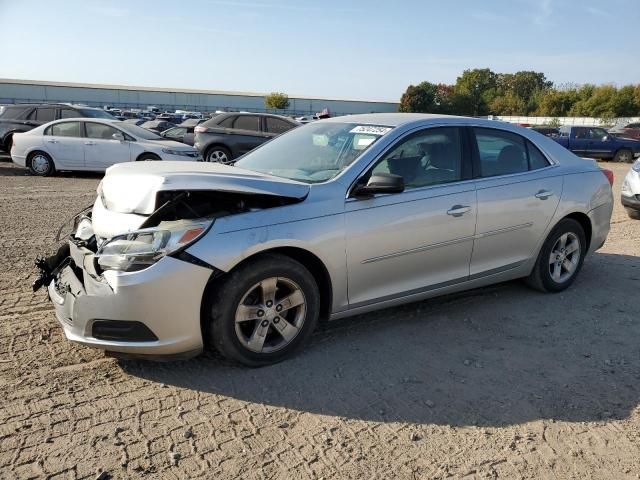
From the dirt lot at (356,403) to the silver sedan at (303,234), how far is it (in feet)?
0.92

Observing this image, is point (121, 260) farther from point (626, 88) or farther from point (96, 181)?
point (626, 88)

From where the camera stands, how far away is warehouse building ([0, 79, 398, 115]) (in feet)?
245

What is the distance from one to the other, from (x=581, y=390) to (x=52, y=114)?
15.0m

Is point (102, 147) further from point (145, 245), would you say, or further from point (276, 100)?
point (276, 100)

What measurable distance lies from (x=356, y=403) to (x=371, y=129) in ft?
7.06

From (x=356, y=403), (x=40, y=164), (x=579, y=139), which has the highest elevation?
(x=579, y=139)

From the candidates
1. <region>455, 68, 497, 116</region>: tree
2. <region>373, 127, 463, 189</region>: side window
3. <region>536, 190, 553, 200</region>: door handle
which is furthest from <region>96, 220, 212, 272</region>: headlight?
<region>455, 68, 497, 116</region>: tree

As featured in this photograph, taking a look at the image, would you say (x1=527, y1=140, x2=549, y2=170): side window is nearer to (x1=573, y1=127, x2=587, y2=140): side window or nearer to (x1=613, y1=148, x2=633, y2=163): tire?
(x1=573, y1=127, x2=587, y2=140): side window

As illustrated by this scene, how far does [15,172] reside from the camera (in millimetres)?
13625

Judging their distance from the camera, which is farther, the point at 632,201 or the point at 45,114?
the point at 45,114

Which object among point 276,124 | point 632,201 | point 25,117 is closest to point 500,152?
point 632,201

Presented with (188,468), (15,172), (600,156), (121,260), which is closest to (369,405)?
(188,468)

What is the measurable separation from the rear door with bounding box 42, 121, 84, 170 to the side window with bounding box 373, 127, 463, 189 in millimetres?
10381

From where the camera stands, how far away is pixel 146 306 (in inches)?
121
